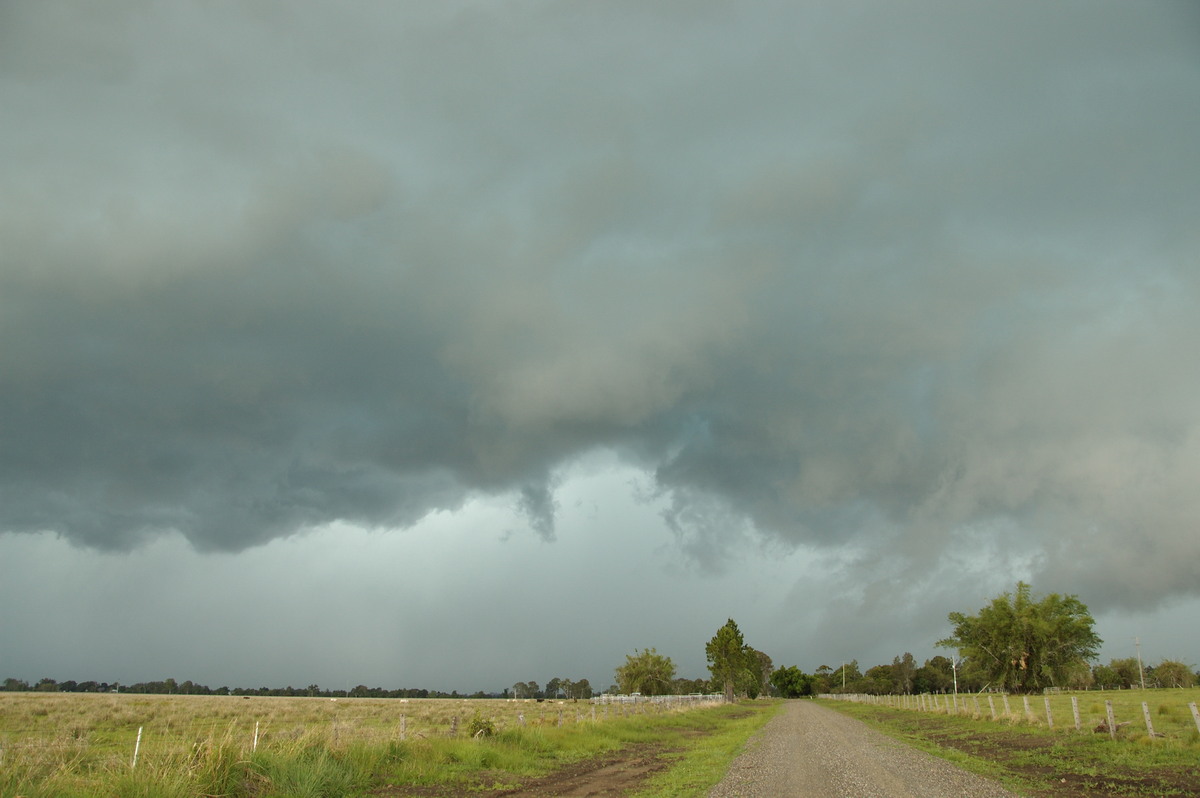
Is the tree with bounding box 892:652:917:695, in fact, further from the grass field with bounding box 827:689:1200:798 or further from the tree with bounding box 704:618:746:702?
the grass field with bounding box 827:689:1200:798

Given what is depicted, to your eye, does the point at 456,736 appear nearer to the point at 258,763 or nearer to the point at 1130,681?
the point at 258,763

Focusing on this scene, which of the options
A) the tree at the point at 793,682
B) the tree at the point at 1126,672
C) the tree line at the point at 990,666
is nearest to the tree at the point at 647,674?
the tree line at the point at 990,666

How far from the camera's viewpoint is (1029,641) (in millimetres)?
60031

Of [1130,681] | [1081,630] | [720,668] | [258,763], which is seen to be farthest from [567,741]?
[1130,681]

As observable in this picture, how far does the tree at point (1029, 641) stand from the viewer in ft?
191

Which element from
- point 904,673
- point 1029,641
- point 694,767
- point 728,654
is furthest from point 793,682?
point 694,767

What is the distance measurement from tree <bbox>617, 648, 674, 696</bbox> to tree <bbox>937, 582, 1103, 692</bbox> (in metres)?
62.7

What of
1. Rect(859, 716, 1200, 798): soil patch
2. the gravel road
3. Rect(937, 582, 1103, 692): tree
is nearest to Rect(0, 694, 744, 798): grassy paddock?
the gravel road

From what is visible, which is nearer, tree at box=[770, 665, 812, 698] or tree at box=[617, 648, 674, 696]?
tree at box=[617, 648, 674, 696]

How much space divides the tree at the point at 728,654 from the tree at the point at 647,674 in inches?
873

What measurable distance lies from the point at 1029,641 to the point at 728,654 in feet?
133

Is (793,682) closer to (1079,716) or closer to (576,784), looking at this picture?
(1079,716)

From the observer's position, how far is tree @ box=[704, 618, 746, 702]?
9281cm

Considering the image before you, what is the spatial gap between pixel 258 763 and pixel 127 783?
2.83 meters
